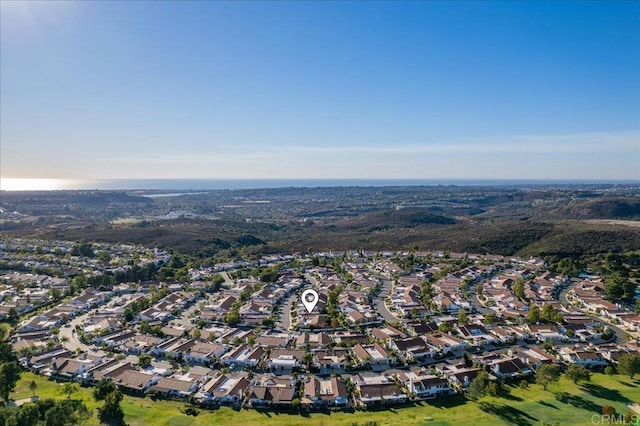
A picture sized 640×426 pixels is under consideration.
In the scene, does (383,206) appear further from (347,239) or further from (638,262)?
(638,262)

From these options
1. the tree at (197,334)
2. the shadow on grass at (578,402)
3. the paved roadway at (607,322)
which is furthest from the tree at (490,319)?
the tree at (197,334)

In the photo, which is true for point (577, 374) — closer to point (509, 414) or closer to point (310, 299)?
point (509, 414)

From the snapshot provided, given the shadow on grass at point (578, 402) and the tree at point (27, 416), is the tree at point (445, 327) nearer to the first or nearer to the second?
the shadow on grass at point (578, 402)

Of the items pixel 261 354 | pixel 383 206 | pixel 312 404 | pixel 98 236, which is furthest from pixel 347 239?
pixel 383 206

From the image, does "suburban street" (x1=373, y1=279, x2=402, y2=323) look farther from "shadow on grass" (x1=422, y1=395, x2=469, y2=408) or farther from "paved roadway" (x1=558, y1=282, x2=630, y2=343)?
"paved roadway" (x1=558, y1=282, x2=630, y2=343)

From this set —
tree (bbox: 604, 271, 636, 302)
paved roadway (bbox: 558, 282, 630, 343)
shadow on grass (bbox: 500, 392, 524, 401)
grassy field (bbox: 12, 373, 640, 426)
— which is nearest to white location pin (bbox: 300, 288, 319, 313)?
grassy field (bbox: 12, 373, 640, 426)

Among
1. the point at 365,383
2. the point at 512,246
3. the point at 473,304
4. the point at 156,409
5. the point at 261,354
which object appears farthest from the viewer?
the point at 512,246
